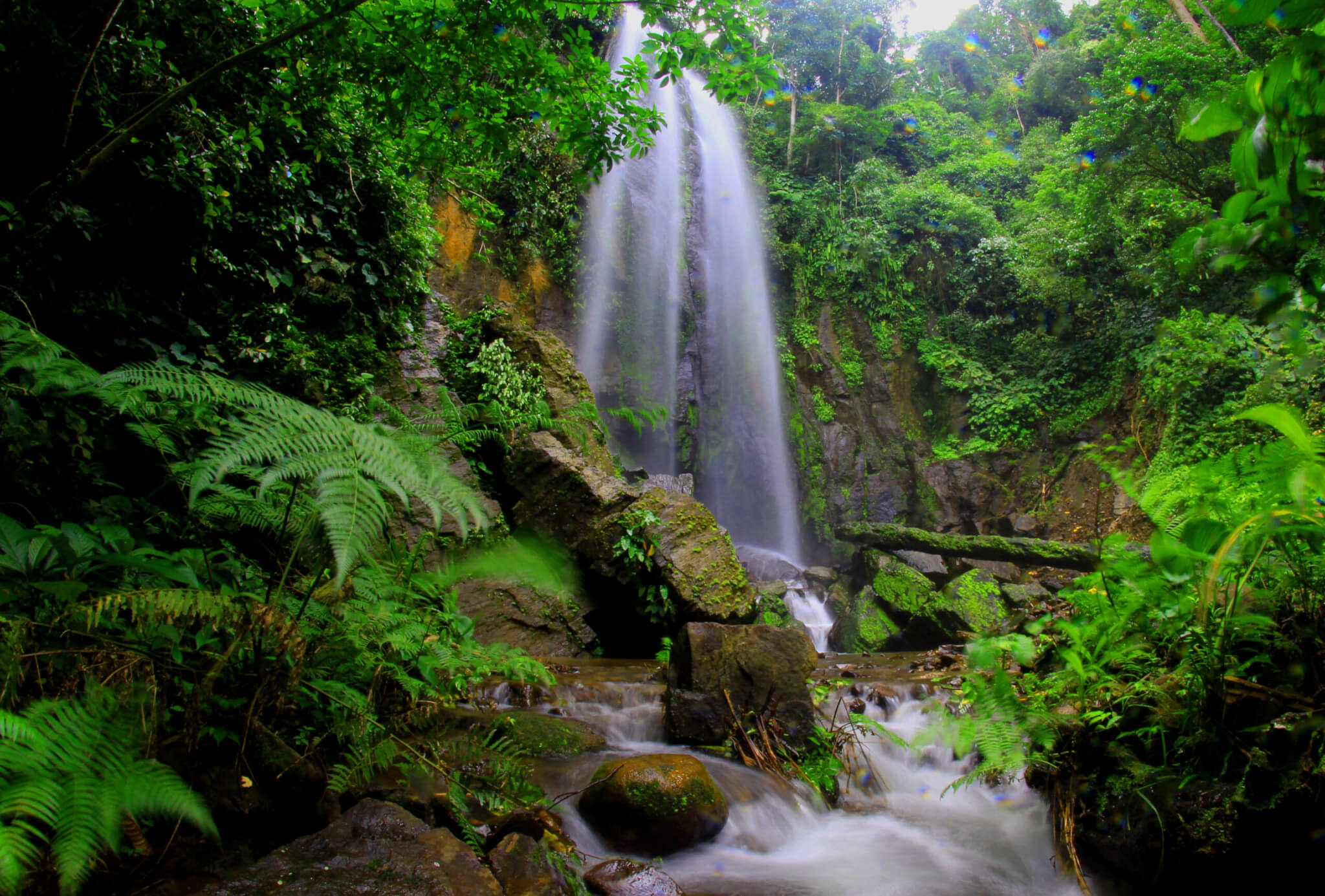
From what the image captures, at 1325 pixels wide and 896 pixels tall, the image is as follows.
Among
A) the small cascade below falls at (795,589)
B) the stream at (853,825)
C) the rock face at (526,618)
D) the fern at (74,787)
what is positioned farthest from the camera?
the small cascade below falls at (795,589)

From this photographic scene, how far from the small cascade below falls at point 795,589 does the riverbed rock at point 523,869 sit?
6284 millimetres

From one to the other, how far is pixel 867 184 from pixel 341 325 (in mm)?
15693

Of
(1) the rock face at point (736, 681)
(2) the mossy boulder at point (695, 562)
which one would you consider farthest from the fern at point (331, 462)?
(2) the mossy boulder at point (695, 562)

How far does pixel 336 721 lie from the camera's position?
7.48ft

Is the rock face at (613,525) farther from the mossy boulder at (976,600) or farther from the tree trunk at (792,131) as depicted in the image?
the tree trunk at (792,131)

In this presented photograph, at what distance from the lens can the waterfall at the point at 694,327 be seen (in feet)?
46.6

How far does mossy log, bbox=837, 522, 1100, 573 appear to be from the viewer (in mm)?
8773

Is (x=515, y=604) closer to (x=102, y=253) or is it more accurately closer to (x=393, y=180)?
(x=102, y=253)

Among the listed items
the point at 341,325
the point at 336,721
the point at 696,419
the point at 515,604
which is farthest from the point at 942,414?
the point at 336,721

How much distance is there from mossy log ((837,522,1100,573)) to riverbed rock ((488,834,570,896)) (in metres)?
8.58

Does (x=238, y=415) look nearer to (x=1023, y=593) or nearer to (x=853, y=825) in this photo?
(x=853, y=825)

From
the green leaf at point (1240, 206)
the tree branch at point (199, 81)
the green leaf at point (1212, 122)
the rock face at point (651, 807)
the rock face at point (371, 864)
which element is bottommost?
the rock face at point (651, 807)

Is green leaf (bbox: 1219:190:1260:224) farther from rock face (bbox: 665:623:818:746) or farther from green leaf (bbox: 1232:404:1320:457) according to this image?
rock face (bbox: 665:623:818:746)

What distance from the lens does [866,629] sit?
8.83 metres
